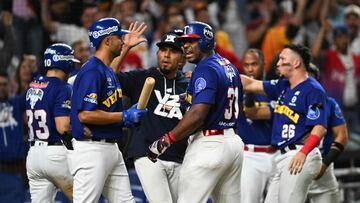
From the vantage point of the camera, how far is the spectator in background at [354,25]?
1492cm

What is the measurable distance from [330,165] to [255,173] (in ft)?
3.20

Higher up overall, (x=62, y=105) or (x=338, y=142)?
(x=62, y=105)

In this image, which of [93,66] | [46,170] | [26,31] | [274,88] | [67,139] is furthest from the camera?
[26,31]

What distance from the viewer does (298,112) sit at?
28.9ft

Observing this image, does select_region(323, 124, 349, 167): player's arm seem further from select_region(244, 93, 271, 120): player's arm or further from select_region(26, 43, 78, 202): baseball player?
select_region(26, 43, 78, 202): baseball player

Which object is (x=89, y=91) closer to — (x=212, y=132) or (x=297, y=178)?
(x=212, y=132)

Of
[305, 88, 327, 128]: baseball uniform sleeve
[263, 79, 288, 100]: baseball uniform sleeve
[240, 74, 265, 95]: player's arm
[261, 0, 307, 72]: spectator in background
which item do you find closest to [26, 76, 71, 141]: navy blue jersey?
[240, 74, 265, 95]: player's arm

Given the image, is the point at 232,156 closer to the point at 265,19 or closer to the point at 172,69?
the point at 172,69

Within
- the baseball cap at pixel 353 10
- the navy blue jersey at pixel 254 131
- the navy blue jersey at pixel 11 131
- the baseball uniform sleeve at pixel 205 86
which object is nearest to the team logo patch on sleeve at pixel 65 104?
the baseball uniform sleeve at pixel 205 86

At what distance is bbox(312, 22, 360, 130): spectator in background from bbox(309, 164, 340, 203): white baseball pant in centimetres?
451

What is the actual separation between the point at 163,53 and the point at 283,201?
1.87m

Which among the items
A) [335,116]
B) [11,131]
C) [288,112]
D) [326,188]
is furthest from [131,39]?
[11,131]

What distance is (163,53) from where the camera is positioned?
28.1 feet

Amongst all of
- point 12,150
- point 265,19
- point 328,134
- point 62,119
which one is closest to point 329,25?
point 265,19
